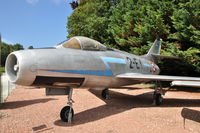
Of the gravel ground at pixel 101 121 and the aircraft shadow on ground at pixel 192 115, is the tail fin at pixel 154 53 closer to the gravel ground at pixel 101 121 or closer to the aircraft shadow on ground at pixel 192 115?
the aircraft shadow on ground at pixel 192 115

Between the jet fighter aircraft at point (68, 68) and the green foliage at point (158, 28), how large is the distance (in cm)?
830

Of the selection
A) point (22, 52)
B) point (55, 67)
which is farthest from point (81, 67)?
point (22, 52)

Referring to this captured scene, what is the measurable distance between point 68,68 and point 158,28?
43.3ft

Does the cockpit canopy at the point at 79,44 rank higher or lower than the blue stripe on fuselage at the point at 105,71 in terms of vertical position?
higher

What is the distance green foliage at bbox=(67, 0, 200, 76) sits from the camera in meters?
13.7

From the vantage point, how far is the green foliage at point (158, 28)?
13.7 metres

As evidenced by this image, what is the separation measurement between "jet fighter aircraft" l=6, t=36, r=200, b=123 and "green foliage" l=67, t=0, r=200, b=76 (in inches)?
327

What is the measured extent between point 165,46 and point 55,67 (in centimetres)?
1405

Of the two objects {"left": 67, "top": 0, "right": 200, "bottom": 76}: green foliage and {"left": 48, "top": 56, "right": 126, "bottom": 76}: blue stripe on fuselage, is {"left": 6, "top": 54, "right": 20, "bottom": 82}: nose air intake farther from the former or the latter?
{"left": 67, "top": 0, "right": 200, "bottom": 76}: green foliage

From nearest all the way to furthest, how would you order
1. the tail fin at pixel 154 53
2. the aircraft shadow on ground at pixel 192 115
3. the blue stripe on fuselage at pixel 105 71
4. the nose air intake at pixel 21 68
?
the nose air intake at pixel 21 68 < the blue stripe on fuselage at pixel 105 71 < the aircraft shadow on ground at pixel 192 115 < the tail fin at pixel 154 53

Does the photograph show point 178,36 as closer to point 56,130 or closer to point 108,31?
point 108,31

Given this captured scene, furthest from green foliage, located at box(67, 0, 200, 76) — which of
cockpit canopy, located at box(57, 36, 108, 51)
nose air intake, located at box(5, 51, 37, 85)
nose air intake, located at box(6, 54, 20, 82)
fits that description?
nose air intake, located at box(6, 54, 20, 82)

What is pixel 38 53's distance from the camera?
488 cm

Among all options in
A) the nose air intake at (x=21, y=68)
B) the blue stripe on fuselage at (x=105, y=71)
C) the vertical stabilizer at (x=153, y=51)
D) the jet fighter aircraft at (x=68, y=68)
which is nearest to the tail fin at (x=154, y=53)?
the vertical stabilizer at (x=153, y=51)
